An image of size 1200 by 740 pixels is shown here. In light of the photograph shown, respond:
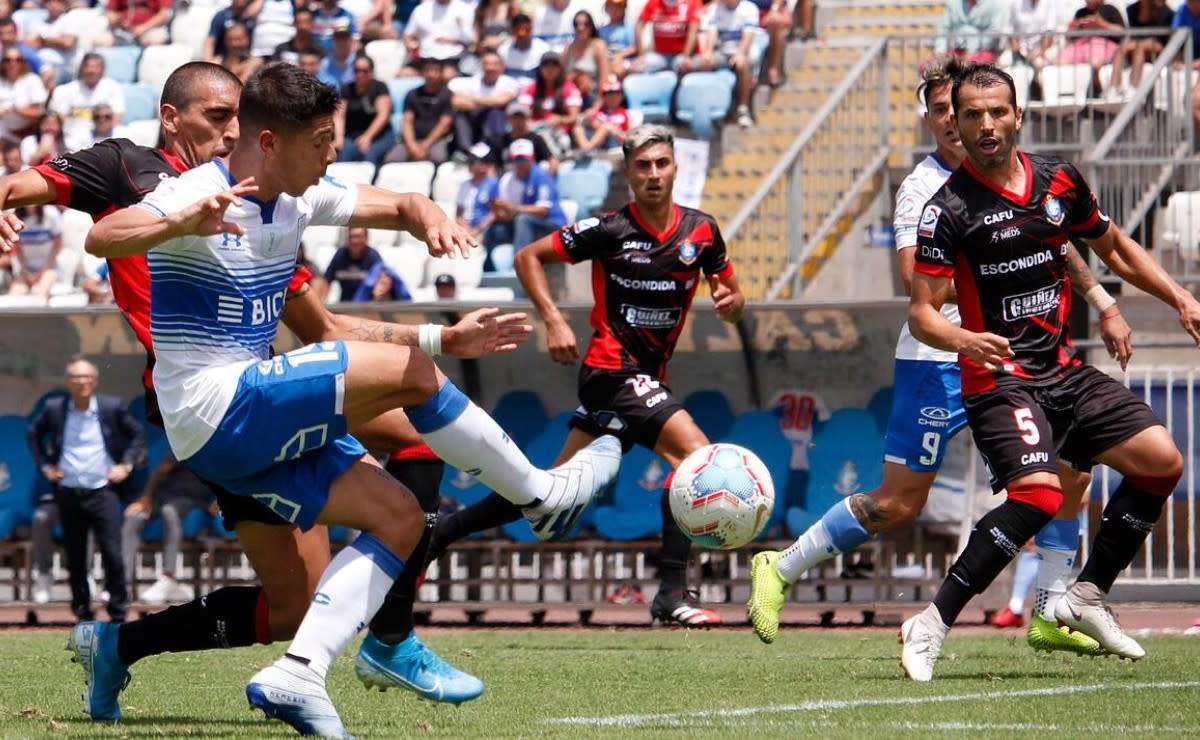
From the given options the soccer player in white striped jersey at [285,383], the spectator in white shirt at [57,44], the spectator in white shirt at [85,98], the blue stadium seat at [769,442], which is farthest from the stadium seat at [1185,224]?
the spectator in white shirt at [57,44]

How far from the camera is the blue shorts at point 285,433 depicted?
18.1 feet

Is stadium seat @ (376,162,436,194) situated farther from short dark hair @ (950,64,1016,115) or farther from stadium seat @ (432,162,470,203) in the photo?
short dark hair @ (950,64,1016,115)

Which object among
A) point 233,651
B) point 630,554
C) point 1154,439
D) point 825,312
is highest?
point 1154,439

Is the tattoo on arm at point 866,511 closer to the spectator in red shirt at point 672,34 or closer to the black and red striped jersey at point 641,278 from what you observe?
the black and red striped jersey at point 641,278

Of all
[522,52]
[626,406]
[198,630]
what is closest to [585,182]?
[522,52]

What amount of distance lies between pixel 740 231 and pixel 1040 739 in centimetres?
991

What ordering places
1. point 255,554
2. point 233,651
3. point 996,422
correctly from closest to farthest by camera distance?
point 255,554 → point 996,422 → point 233,651

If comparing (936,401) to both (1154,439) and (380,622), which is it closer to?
(1154,439)

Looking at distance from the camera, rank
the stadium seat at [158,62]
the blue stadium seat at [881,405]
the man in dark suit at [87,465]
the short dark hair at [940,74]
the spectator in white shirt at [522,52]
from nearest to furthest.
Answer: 1. the short dark hair at [940,74]
2. the man in dark suit at [87,465]
3. the blue stadium seat at [881,405]
4. the spectator in white shirt at [522,52]
5. the stadium seat at [158,62]

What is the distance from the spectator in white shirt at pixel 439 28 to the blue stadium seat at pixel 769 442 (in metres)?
7.07

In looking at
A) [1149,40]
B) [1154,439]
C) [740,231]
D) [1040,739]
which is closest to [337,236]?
[740,231]

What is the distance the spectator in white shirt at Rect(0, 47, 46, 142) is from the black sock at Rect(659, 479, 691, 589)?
37.6 ft

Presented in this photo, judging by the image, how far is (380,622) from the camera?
6.59 meters

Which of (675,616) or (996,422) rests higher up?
(996,422)
